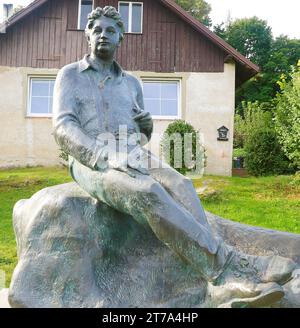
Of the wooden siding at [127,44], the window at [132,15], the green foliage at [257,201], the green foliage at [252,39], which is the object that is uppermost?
the green foliage at [252,39]

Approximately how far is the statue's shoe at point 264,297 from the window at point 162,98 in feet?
44.2

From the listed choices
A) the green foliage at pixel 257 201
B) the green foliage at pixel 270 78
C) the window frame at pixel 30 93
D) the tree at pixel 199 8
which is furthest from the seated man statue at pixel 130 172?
the tree at pixel 199 8

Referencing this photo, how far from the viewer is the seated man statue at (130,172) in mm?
2854

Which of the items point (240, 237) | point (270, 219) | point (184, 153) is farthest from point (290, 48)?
point (240, 237)

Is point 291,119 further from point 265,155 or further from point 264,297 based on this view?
point 264,297

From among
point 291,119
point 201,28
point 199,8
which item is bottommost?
point 291,119

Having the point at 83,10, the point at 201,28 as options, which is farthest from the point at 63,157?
the point at 201,28

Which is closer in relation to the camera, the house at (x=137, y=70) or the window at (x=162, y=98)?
the house at (x=137, y=70)

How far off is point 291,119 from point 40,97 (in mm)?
7797

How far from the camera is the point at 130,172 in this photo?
303 centimetres

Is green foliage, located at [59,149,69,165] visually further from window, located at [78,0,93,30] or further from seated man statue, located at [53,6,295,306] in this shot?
seated man statue, located at [53,6,295,306]

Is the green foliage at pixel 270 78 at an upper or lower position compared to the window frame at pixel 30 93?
upper

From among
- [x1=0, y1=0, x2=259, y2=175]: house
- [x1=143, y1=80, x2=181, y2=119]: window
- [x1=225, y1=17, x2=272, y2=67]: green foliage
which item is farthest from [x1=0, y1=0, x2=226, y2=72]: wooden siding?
[x1=225, y1=17, x2=272, y2=67]: green foliage

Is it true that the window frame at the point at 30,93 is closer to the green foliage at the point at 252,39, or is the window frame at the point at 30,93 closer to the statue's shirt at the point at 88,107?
the statue's shirt at the point at 88,107
